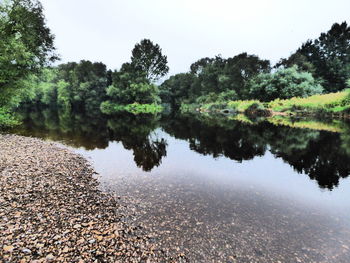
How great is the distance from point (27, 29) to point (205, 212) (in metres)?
31.7

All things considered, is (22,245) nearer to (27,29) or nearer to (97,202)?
(97,202)

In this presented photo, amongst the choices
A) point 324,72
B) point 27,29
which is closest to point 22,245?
point 27,29

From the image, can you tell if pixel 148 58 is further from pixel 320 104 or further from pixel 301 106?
pixel 320 104

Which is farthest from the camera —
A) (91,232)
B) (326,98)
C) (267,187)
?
(326,98)

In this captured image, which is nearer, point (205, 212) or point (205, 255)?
point (205, 255)

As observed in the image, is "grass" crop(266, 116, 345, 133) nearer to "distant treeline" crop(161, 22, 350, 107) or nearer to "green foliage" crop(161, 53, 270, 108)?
"distant treeline" crop(161, 22, 350, 107)

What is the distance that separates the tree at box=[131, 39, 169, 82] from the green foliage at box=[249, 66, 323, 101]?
3804 centimetres

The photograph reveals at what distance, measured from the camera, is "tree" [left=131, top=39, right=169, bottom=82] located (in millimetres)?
78062

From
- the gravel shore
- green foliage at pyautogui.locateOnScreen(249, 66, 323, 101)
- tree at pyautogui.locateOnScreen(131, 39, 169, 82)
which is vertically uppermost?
tree at pyautogui.locateOnScreen(131, 39, 169, 82)

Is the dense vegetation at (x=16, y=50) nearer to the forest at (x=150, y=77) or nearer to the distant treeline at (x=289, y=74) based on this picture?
the forest at (x=150, y=77)

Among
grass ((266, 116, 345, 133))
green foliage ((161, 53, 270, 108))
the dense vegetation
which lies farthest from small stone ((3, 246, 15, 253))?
green foliage ((161, 53, 270, 108))

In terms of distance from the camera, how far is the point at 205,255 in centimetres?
569

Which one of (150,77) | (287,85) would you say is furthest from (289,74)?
(150,77)

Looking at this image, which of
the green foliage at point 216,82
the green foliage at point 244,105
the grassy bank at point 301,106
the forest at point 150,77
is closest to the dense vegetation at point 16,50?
the forest at point 150,77
